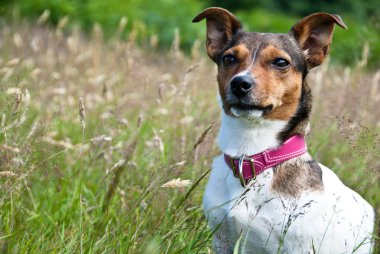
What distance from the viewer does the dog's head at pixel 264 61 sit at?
3.81 m

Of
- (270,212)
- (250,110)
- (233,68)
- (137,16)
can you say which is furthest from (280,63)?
(137,16)

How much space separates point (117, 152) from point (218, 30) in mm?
1452

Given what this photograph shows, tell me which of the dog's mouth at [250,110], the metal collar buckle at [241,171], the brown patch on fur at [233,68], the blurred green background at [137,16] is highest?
the brown patch on fur at [233,68]

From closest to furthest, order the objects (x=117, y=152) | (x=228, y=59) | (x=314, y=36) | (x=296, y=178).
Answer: (x=296, y=178) → (x=228, y=59) → (x=314, y=36) → (x=117, y=152)

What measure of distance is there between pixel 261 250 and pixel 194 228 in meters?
0.48

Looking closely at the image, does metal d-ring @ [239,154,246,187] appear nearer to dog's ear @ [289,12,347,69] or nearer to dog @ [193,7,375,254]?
dog @ [193,7,375,254]

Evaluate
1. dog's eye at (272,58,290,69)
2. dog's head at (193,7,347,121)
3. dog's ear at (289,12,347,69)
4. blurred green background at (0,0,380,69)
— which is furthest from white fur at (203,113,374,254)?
blurred green background at (0,0,380,69)

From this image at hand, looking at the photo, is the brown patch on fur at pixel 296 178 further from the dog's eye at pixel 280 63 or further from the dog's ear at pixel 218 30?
the dog's ear at pixel 218 30

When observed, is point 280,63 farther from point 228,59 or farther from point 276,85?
point 228,59

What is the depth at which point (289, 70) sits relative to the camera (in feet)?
13.2

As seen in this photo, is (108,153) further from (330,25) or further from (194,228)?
(330,25)

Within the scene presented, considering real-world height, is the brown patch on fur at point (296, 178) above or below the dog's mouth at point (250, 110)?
below

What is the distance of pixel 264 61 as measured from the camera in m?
4.00

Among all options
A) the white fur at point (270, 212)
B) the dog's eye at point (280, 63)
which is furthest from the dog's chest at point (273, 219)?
the dog's eye at point (280, 63)
